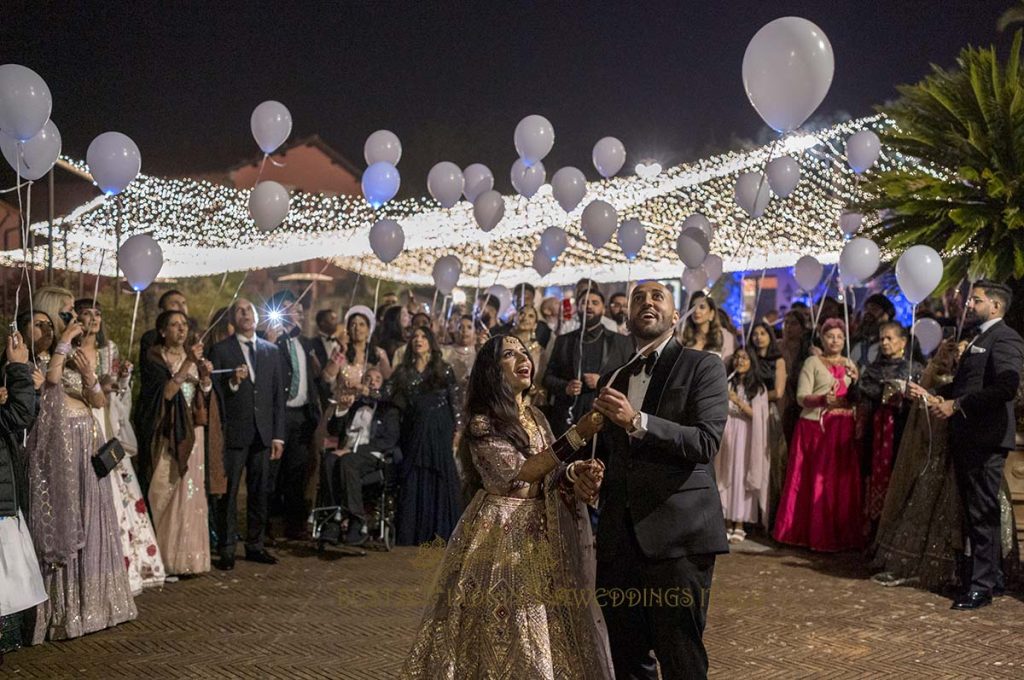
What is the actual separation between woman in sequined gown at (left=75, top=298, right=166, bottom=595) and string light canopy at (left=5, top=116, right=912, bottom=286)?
25.4 ft

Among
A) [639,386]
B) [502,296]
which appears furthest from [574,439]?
[502,296]

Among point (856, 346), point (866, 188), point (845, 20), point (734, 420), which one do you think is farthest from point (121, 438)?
point (845, 20)

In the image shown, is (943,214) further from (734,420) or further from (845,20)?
(845,20)

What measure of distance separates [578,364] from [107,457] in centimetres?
344

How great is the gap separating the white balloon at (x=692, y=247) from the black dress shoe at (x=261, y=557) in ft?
12.4

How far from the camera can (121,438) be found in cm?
575

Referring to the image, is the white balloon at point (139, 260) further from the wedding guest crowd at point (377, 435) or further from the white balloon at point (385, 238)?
the white balloon at point (385, 238)

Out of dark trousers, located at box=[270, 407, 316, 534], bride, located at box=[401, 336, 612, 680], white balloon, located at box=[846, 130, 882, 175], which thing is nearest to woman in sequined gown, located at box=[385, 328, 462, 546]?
dark trousers, located at box=[270, 407, 316, 534]

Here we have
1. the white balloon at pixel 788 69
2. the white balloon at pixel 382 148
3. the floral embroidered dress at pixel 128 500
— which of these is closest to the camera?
the white balloon at pixel 788 69

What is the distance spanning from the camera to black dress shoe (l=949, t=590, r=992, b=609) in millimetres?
5566

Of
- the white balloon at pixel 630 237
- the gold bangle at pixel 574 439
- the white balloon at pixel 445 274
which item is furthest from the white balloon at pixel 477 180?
the gold bangle at pixel 574 439

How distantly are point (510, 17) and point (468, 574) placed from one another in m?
13.8

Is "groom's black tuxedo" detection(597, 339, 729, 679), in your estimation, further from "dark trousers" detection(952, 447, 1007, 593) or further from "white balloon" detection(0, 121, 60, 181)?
"white balloon" detection(0, 121, 60, 181)

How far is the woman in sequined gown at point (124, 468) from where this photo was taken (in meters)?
5.42
